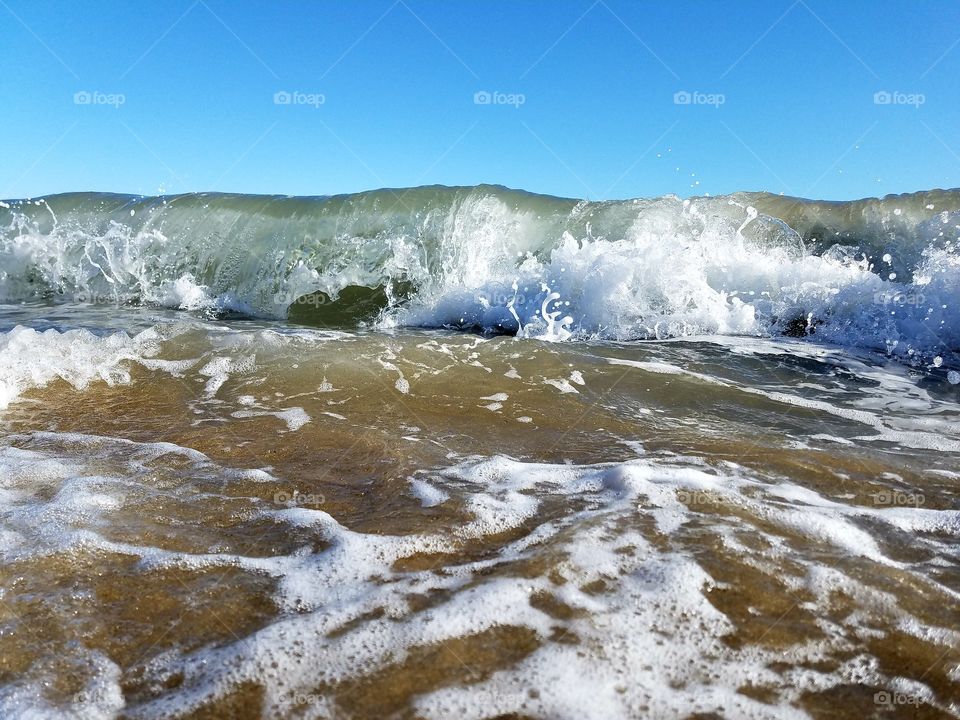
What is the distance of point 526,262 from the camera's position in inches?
351

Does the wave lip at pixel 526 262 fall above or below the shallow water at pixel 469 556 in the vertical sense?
above

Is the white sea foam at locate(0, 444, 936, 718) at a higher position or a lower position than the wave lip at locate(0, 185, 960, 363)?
lower

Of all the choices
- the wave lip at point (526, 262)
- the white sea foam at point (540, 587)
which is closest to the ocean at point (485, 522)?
the white sea foam at point (540, 587)

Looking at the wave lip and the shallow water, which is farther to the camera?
the wave lip

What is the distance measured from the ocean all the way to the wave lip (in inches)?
14.9

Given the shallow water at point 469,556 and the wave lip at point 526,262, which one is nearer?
the shallow water at point 469,556

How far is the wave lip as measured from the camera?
24.4 feet

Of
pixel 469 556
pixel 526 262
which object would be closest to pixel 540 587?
pixel 469 556

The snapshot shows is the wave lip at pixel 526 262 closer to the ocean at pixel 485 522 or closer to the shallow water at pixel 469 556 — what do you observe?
the ocean at pixel 485 522

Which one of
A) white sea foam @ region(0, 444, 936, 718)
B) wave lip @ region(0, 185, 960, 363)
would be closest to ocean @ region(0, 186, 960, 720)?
white sea foam @ region(0, 444, 936, 718)

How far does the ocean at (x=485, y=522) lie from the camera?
1575 millimetres

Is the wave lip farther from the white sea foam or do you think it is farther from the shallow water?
the white sea foam

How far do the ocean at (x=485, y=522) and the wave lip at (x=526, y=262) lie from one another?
38 centimetres

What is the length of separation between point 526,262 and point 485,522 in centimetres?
679
